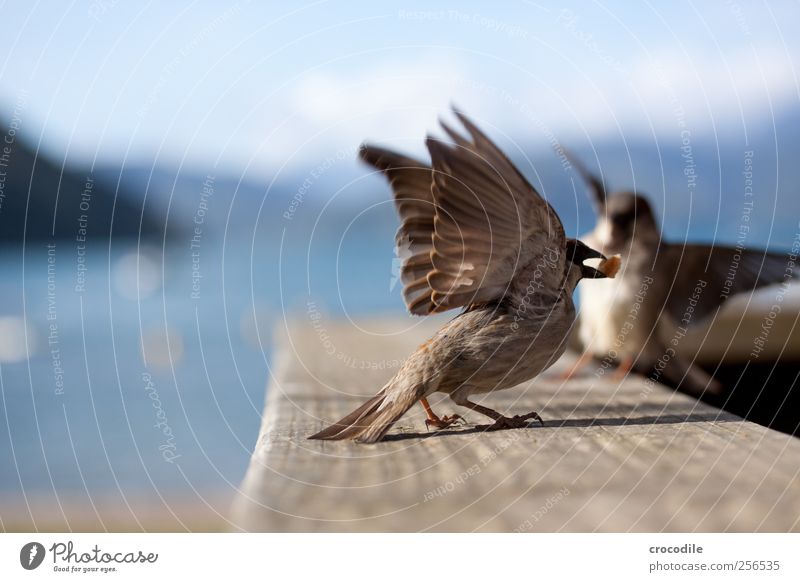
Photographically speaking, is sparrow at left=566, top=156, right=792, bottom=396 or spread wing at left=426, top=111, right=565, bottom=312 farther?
sparrow at left=566, top=156, right=792, bottom=396

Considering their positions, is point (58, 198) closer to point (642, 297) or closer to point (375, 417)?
point (375, 417)

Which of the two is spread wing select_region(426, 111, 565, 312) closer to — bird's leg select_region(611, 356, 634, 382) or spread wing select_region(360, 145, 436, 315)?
spread wing select_region(360, 145, 436, 315)

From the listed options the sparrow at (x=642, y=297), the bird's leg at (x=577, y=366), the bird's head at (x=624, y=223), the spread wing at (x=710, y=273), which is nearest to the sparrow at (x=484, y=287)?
the bird's leg at (x=577, y=366)

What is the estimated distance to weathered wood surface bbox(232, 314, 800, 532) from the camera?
185 cm

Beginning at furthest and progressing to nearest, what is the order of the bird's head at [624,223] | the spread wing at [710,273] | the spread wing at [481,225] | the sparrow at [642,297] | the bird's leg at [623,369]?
the bird's head at [624,223] → the sparrow at [642,297] → the spread wing at [710,273] → the bird's leg at [623,369] → the spread wing at [481,225]

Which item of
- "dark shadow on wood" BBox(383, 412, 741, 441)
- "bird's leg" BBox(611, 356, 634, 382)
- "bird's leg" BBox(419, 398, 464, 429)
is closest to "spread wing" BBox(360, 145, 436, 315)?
"bird's leg" BBox(419, 398, 464, 429)

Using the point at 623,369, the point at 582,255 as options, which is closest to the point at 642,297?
the point at 623,369


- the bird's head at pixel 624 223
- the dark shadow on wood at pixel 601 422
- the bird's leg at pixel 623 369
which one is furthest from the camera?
the bird's head at pixel 624 223

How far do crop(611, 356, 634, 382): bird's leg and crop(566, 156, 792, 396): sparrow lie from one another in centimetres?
3

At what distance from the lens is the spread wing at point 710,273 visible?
4.06 metres

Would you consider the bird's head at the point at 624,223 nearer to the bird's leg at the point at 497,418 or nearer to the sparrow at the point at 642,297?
the sparrow at the point at 642,297

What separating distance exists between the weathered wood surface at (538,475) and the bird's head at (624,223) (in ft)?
6.23

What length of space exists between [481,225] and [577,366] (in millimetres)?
1805
